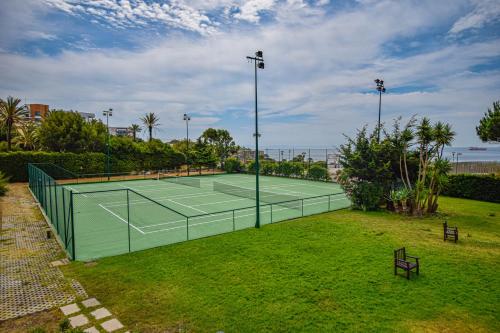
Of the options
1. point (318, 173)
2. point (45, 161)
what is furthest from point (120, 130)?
point (318, 173)

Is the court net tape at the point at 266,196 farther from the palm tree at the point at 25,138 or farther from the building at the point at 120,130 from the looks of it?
the building at the point at 120,130

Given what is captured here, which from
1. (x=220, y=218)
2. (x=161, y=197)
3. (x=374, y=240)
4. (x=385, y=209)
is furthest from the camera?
(x=161, y=197)

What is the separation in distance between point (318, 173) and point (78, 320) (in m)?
34.1

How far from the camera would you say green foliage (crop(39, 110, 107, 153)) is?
38906 millimetres

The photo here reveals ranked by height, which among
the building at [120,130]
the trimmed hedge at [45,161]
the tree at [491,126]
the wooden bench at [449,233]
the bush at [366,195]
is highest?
the building at [120,130]

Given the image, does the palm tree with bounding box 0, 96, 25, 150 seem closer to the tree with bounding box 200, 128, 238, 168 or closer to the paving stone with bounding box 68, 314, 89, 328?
the tree with bounding box 200, 128, 238, 168

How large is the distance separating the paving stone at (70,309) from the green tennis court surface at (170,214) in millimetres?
3143

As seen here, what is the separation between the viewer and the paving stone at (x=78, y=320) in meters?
6.86

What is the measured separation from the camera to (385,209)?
20.1m

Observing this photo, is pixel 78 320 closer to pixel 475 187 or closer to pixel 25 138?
pixel 475 187

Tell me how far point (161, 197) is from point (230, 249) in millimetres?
15347

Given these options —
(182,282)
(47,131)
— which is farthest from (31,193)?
(182,282)

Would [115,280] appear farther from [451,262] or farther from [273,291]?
[451,262]

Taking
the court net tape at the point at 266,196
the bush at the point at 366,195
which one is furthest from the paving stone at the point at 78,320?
the bush at the point at 366,195
